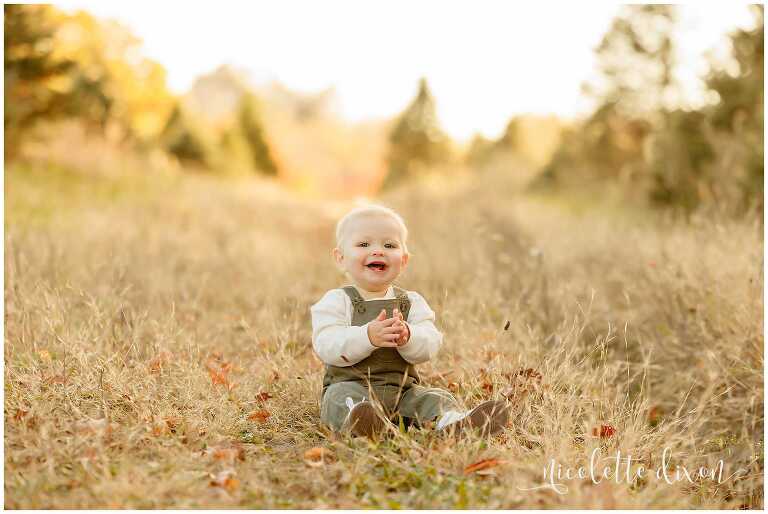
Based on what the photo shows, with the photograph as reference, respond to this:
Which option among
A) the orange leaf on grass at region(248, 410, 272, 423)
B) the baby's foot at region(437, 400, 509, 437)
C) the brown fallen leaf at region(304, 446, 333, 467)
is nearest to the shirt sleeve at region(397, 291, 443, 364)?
the baby's foot at region(437, 400, 509, 437)

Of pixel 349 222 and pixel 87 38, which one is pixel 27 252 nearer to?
pixel 349 222

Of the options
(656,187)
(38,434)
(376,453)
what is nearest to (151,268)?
(38,434)

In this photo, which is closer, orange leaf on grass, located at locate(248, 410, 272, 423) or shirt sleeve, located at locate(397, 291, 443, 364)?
shirt sleeve, located at locate(397, 291, 443, 364)

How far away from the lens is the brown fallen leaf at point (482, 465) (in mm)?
2918

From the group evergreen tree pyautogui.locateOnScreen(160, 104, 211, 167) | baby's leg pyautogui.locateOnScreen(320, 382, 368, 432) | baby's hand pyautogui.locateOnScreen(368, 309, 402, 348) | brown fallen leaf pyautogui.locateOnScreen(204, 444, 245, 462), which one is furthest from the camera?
evergreen tree pyautogui.locateOnScreen(160, 104, 211, 167)

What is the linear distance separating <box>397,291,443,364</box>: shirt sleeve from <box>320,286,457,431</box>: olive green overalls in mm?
58

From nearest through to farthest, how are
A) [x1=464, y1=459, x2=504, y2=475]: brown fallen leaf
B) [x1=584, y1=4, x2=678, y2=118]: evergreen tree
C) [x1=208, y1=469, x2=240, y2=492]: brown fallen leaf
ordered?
[x1=208, y1=469, x2=240, y2=492]: brown fallen leaf
[x1=464, y1=459, x2=504, y2=475]: brown fallen leaf
[x1=584, y1=4, x2=678, y2=118]: evergreen tree

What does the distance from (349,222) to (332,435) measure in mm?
1040

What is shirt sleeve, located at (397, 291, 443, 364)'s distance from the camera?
10.9 ft

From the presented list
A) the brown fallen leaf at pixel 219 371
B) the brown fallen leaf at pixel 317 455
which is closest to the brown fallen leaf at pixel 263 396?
the brown fallen leaf at pixel 219 371

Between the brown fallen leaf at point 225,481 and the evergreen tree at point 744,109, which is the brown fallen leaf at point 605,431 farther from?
the evergreen tree at point 744,109

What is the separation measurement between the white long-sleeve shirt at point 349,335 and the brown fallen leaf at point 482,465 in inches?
24.1

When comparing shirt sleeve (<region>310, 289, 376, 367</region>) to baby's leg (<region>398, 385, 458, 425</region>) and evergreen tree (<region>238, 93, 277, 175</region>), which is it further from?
evergreen tree (<region>238, 93, 277, 175</region>)

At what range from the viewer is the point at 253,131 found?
107ft
